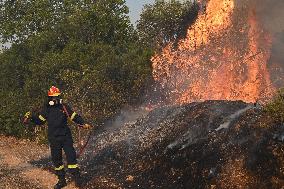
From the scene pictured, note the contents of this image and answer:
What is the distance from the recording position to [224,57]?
17078mm

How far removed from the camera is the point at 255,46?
53.3ft

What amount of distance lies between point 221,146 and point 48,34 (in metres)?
20.1

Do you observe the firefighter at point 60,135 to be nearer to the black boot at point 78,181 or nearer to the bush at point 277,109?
the black boot at point 78,181

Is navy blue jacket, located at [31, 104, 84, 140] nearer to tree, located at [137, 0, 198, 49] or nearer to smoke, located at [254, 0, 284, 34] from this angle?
smoke, located at [254, 0, 284, 34]

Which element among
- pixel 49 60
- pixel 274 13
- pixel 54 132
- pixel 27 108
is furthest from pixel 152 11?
pixel 54 132

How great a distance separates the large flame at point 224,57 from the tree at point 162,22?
26.9ft

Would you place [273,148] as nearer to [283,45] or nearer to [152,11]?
[283,45]

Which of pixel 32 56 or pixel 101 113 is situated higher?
pixel 32 56

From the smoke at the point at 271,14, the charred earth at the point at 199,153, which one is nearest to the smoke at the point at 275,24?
the smoke at the point at 271,14

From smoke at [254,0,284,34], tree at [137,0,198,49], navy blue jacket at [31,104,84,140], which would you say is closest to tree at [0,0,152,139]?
tree at [137,0,198,49]

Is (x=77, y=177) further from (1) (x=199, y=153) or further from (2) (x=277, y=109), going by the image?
(2) (x=277, y=109)

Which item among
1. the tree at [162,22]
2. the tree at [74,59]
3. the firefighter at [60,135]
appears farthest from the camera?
→ the tree at [162,22]

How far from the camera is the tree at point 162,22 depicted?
91.8 ft

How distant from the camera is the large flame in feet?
50.3
